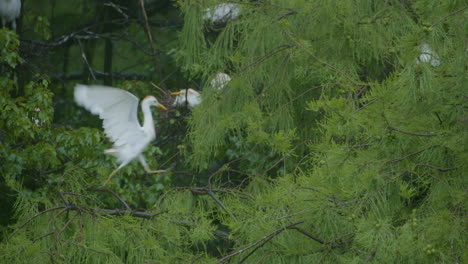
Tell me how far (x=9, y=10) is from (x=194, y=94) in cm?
92

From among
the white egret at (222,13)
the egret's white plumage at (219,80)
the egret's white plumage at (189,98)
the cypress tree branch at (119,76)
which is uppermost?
the white egret at (222,13)

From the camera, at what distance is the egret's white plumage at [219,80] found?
111 inches

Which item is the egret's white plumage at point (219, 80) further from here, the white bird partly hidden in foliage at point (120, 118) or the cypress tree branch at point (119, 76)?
the cypress tree branch at point (119, 76)

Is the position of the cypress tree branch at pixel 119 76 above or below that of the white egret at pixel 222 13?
below

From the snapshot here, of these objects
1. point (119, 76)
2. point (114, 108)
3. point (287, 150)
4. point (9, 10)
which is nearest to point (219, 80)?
point (114, 108)

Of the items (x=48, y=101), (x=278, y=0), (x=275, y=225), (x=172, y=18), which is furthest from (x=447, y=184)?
(x=172, y=18)

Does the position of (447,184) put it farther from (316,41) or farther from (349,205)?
(316,41)

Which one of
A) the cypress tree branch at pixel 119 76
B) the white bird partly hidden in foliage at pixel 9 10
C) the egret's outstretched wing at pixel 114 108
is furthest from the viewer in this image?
the cypress tree branch at pixel 119 76

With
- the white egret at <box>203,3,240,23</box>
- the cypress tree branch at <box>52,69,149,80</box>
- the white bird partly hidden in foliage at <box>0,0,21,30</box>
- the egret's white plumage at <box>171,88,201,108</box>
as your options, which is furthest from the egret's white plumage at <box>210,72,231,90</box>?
the cypress tree branch at <box>52,69,149,80</box>

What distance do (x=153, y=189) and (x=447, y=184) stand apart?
180 centimetres

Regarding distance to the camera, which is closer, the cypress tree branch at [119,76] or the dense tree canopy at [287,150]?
the dense tree canopy at [287,150]

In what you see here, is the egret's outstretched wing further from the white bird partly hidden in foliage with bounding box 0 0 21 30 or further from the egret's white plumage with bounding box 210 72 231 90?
the white bird partly hidden in foliage with bounding box 0 0 21 30

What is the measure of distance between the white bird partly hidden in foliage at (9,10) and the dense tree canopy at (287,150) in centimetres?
14

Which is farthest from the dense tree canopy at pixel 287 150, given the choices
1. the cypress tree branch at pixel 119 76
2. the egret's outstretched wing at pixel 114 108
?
the cypress tree branch at pixel 119 76
